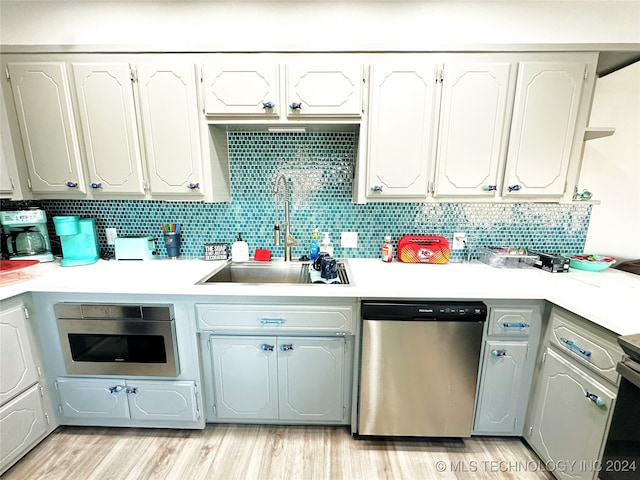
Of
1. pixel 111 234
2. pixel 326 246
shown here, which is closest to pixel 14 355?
pixel 111 234

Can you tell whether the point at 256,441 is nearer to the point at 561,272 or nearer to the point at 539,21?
the point at 561,272

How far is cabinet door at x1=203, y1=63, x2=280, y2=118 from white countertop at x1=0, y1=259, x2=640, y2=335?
3.26 feet

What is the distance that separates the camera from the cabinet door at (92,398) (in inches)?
61.4

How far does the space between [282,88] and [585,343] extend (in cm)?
193

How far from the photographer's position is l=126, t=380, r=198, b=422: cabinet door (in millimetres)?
1549

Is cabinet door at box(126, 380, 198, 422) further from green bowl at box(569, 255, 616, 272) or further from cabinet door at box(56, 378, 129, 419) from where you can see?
green bowl at box(569, 255, 616, 272)

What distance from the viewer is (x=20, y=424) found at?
143cm

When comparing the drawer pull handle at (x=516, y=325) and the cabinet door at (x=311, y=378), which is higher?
the drawer pull handle at (x=516, y=325)

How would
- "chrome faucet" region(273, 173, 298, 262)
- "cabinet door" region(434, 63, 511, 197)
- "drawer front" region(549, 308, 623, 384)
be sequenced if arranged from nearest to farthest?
"drawer front" region(549, 308, 623, 384)
"cabinet door" region(434, 63, 511, 197)
"chrome faucet" region(273, 173, 298, 262)

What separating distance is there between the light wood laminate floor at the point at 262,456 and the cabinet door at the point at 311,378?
0.57 feet

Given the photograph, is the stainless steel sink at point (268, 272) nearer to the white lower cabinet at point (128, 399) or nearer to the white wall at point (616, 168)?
the white lower cabinet at point (128, 399)

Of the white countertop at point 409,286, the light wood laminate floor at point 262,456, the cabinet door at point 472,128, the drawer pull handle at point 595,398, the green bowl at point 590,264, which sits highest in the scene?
the cabinet door at point 472,128

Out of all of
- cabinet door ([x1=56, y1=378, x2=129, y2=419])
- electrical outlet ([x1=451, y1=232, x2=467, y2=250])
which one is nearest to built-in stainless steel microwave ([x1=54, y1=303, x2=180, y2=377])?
cabinet door ([x1=56, y1=378, x2=129, y2=419])

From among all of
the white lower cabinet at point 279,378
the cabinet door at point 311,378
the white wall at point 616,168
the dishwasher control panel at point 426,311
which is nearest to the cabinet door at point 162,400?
the white lower cabinet at point 279,378
